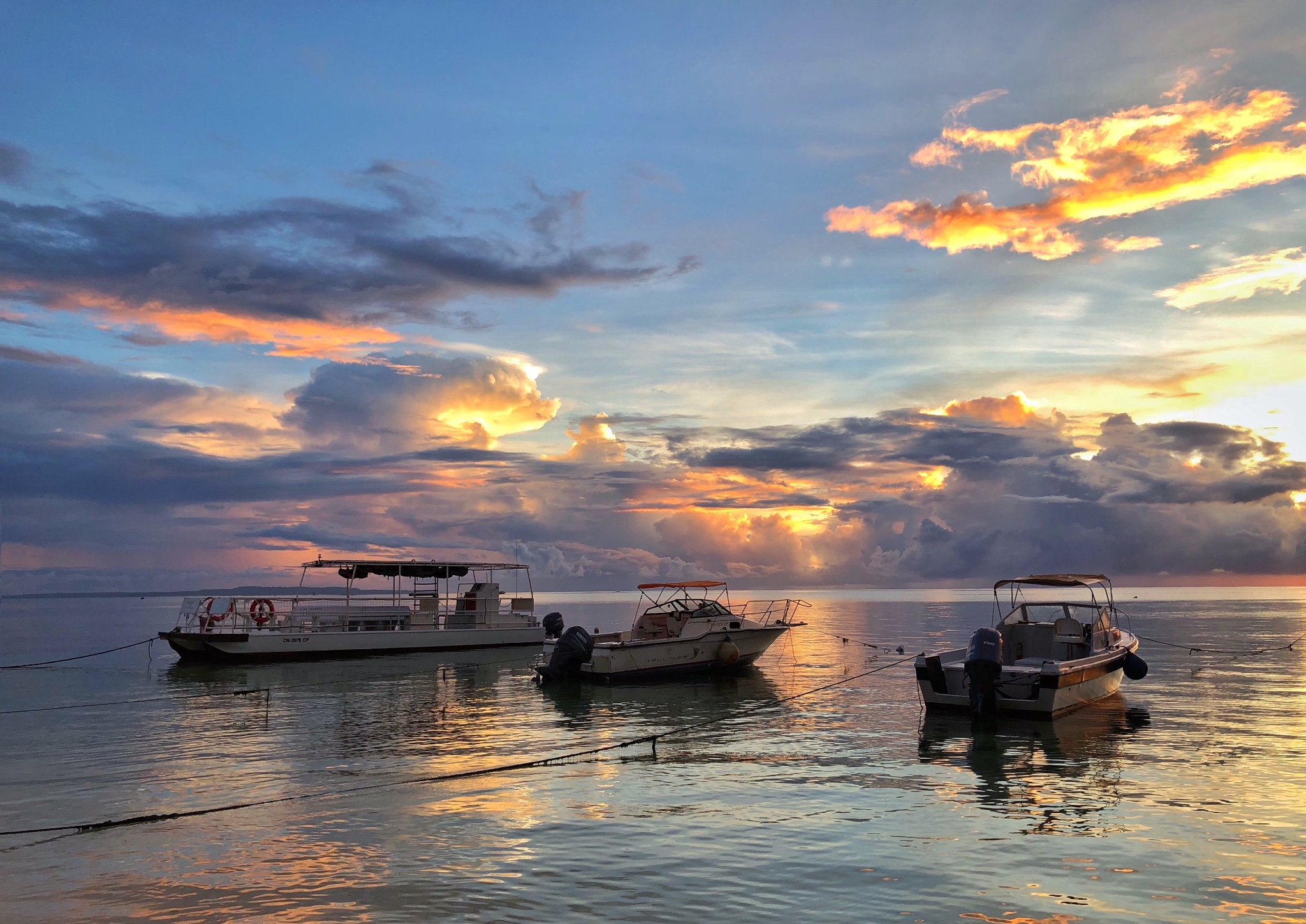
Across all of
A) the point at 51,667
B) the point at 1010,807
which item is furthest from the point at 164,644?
the point at 1010,807

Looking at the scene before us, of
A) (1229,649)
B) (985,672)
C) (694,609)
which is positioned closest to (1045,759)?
(985,672)

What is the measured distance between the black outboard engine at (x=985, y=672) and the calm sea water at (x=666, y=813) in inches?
31.1

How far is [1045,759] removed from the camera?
21.5 meters

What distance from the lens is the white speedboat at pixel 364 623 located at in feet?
165

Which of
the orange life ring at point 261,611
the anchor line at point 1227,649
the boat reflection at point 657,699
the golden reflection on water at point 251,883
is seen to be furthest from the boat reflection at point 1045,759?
the orange life ring at point 261,611

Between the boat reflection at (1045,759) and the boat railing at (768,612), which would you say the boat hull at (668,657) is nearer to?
the boat railing at (768,612)

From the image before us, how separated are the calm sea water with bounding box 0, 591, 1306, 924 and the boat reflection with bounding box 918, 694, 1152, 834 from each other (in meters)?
0.11

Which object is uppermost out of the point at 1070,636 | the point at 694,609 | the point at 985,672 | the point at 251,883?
the point at 694,609

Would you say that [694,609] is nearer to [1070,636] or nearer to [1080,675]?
[1070,636]

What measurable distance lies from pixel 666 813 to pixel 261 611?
141 feet

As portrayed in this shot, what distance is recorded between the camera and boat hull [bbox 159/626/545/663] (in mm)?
49719

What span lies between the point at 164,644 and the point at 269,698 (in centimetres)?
5054

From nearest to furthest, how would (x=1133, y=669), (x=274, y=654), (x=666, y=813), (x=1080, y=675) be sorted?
(x=666, y=813), (x=1080, y=675), (x=1133, y=669), (x=274, y=654)

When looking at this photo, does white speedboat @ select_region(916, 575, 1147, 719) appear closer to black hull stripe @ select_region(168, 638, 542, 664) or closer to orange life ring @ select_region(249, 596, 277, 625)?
black hull stripe @ select_region(168, 638, 542, 664)
